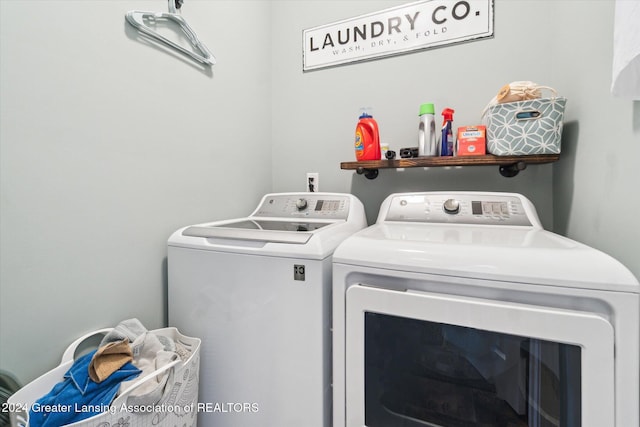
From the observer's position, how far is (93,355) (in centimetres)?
78

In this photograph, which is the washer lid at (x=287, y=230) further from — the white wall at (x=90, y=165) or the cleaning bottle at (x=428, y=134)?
the cleaning bottle at (x=428, y=134)

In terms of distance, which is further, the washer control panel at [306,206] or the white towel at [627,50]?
the washer control panel at [306,206]

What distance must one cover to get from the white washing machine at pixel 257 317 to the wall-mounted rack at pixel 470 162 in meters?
0.41

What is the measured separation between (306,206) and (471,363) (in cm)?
94

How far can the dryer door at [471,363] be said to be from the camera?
586mm

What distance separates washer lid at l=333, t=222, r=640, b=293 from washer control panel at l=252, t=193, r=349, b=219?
45 centimetres

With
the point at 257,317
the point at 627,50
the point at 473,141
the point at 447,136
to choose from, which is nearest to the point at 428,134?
the point at 447,136

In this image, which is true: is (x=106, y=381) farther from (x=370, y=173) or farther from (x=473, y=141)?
(x=473, y=141)

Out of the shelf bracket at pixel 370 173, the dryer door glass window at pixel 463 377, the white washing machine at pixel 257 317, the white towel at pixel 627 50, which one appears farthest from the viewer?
the shelf bracket at pixel 370 173

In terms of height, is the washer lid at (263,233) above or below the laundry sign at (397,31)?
below

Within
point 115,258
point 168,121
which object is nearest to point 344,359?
point 115,258

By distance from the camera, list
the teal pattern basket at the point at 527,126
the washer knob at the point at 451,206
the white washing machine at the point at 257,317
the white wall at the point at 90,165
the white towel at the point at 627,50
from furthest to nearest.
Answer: the washer knob at the point at 451,206 → the teal pattern basket at the point at 527,126 → the white washing machine at the point at 257,317 → the white wall at the point at 90,165 → the white towel at the point at 627,50

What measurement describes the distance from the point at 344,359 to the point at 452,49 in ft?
5.00

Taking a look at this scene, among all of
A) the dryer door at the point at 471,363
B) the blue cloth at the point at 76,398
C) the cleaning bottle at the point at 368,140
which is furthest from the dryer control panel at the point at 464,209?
the blue cloth at the point at 76,398
